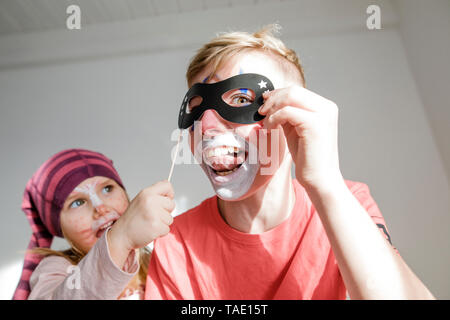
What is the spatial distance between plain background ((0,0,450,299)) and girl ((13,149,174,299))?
272 mm

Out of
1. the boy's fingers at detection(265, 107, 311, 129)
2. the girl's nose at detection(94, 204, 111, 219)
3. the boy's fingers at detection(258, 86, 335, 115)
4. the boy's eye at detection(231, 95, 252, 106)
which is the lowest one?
the boy's fingers at detection(265, 107, 311, 129)

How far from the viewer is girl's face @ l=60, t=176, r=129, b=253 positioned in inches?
44.1

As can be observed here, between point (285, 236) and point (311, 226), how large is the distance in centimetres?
8

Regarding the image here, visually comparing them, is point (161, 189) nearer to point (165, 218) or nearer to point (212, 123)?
point (165, 218)

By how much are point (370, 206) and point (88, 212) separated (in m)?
1.03

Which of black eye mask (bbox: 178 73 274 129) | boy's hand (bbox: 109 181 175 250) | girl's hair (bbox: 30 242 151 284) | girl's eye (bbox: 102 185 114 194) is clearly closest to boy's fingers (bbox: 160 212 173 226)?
boy's hand (bbox: 109 181 175 250)

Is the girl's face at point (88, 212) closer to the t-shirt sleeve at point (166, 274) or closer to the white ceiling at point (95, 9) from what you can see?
the t-shirt sleeve at point (166, 274)

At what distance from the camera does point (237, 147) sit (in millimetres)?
715

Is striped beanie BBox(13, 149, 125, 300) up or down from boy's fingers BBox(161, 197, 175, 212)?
up

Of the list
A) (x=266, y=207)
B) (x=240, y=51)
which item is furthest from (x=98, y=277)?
(x=240, y=51)

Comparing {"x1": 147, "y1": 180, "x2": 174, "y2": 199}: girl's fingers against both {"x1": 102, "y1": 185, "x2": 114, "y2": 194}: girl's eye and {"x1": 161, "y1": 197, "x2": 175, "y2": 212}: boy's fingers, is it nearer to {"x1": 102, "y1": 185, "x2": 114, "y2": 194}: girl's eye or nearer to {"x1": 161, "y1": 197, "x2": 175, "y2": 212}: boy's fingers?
{"x1": 161, "y1": 197, "x2": 175, "y2": 212}: boy's fingers

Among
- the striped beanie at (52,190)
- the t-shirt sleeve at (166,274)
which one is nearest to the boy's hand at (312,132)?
the t-shirt sleeve at (166,274)
